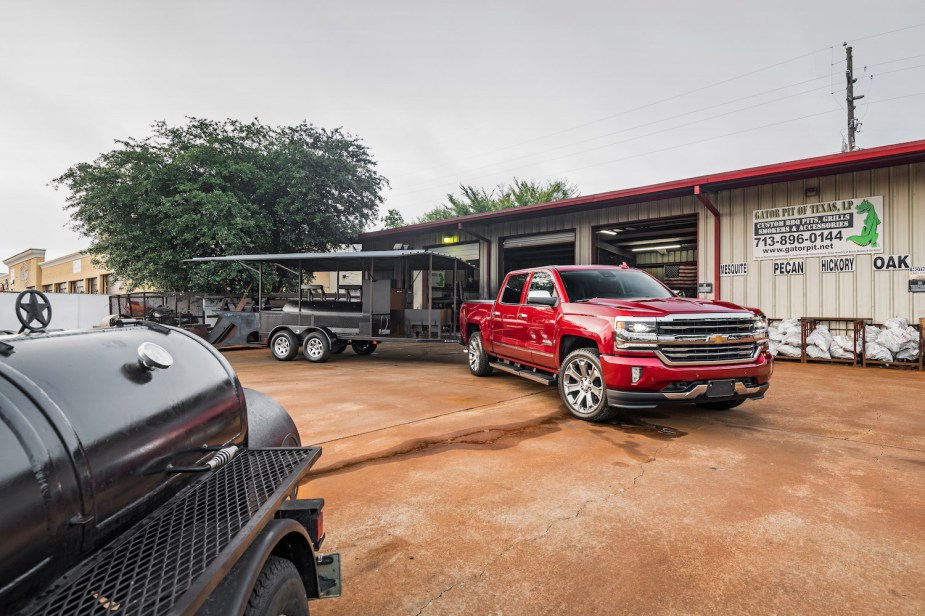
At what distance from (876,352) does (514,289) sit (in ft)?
25.1

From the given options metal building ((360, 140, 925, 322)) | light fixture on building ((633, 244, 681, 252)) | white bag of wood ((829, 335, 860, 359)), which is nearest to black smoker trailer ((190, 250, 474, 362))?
metal building ((360, 140, 925, 322))

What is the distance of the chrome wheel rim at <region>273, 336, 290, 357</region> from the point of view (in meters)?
11.1

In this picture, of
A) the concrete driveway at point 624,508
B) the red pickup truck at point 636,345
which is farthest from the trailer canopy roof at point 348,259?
the concrete driveway at point 624,508

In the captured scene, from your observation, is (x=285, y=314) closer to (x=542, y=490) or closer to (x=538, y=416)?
(x=538, y=416)

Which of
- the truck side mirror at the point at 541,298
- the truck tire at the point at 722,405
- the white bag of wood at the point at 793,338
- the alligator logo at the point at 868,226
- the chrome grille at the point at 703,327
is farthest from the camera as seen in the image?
the white bag of wood at the point at 793,338

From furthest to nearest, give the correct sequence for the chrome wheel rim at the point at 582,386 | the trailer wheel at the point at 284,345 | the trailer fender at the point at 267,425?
1. the trailer wheel at the point at 284,345
2. the chrome wheel rim at the point at 582,386
3. the trailer fender at the point at 267,425

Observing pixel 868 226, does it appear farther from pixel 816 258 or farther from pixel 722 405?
pixel 722 405

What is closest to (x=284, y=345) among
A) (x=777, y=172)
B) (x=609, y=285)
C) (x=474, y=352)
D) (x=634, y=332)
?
(x=474, y=352)

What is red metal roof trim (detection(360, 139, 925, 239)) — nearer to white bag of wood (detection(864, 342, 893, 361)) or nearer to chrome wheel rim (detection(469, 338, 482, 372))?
white bag of wood (detection(864, 342, 893, 361))

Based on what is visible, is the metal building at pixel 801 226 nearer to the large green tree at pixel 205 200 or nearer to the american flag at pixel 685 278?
the american flag at pixel 685 278

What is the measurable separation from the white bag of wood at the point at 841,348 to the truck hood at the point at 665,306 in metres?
6.53

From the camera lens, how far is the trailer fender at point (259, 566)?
1.13 m

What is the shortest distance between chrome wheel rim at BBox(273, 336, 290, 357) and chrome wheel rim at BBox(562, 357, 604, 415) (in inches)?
302

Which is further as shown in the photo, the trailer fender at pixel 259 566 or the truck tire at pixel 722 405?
the truck tire at pixel 722 405
